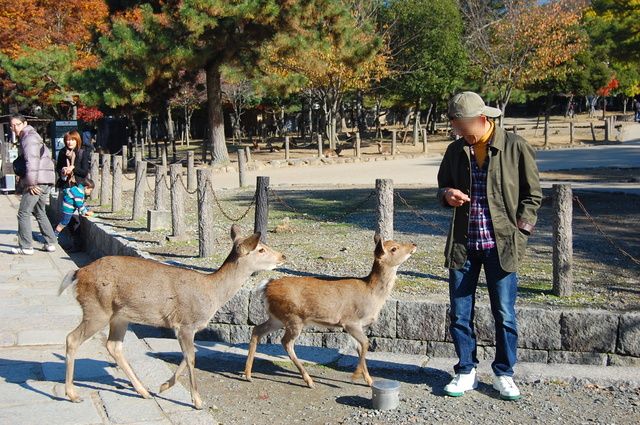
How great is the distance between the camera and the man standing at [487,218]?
192 inches

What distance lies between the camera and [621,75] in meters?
52.2

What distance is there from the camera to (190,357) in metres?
4.95

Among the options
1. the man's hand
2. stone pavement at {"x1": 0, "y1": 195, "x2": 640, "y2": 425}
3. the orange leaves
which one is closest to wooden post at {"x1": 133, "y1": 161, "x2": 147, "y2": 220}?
stone pavement at {"x1": 0, "y1": 195, "x2": 640, "y2": 425}

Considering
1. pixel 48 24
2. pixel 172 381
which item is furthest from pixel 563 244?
pixel 48 24

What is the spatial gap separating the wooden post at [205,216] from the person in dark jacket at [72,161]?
337 cm

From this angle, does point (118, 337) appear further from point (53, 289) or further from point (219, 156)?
point (219, 156)

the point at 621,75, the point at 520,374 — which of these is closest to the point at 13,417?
the point at 520,374

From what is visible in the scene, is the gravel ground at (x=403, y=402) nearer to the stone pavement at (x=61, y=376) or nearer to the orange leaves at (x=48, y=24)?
the stone pavement at (x=61, y=376)

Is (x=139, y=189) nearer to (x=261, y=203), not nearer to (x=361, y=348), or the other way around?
(x=261, y=203)

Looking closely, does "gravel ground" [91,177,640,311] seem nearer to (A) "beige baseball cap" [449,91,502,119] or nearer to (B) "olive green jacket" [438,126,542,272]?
(B) "olive green jacket" [438,126,542,272]

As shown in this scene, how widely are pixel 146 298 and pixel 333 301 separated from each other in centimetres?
133

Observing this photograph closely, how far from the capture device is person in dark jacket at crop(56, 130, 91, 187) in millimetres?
11352

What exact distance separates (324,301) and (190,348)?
3.35 feet

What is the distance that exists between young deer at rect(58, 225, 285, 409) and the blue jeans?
1399 mm
